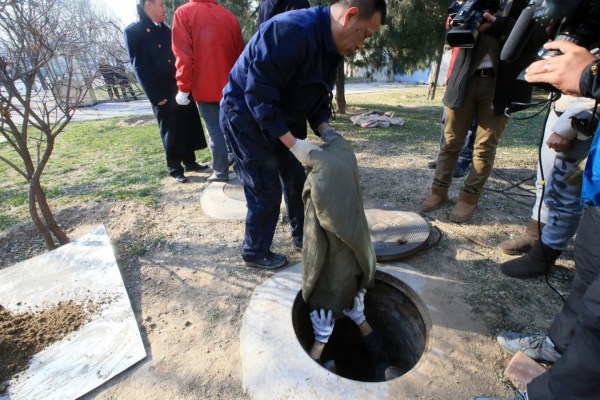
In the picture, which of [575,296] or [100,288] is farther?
[100,288]

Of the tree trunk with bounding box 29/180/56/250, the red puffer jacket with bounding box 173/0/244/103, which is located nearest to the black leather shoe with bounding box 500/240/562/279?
→ the red puffer jacket with bounding box 173/0/244/103

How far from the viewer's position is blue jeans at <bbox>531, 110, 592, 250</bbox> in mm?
1979

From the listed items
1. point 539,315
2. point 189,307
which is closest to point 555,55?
point 539,315

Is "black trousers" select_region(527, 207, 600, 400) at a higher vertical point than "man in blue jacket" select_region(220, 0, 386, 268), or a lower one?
lower

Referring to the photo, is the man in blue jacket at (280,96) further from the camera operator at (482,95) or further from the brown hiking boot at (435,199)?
the brown hiking boot at (435,199)

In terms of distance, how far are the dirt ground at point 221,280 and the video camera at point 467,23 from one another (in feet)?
4.74

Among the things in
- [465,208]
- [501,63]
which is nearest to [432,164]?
[465,208]

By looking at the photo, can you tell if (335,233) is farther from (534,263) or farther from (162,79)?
(162,79)

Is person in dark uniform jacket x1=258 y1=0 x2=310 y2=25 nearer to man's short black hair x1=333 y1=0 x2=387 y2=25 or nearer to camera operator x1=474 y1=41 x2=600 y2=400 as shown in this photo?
man's short black hair x1=333 y1=0 x2=387 y2=25

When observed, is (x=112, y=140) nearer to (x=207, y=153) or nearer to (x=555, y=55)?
(x=207, y=153)

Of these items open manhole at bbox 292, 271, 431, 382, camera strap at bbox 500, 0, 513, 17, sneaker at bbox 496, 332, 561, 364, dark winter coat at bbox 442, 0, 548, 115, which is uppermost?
camera strap at bbox 500, 0, 513, 17

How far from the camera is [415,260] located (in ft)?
7.96

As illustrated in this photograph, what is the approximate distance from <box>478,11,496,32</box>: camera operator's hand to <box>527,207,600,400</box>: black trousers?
1548 mm

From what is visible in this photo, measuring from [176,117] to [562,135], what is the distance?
3.58 meters
